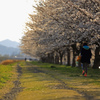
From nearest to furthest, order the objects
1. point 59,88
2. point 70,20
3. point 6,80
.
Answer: point 59,88, point 6,80, point 70,20

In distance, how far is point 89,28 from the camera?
19.7 metres

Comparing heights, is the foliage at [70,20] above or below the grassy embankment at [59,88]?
above

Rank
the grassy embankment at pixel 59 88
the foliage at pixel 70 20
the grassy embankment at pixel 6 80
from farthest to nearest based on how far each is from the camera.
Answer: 1. the foliage at pixel 70 20
2. the grassy embankment at pixel 6 80
3. the grassy embankment at pixel 59 88

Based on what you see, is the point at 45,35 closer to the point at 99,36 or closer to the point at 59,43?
the point at 59,43

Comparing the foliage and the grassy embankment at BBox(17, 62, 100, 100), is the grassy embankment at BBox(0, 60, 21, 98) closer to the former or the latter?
the grassy embankment at BBox(17, 62, 100, 100)

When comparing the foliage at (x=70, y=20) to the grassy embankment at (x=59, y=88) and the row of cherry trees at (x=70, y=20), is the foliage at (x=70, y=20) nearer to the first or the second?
the row of cherry trees at (x=70, y=20)

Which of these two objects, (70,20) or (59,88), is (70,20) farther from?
(59,88)

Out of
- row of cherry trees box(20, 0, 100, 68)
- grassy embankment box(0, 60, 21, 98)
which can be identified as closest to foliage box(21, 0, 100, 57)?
row of cherry trees box(20, 0, 100, 68)

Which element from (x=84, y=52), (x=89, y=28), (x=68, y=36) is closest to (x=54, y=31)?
(x=68, y=36)

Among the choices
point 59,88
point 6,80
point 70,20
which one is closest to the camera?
point 59,88

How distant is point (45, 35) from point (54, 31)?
4.84 meters

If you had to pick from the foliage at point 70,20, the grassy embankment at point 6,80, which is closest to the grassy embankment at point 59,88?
the grassy embankment at point 6,80

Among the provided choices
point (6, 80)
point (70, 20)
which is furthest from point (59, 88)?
point (70, 20)

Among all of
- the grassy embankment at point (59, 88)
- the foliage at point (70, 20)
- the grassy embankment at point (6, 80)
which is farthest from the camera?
the foliage at point (70, 20)
